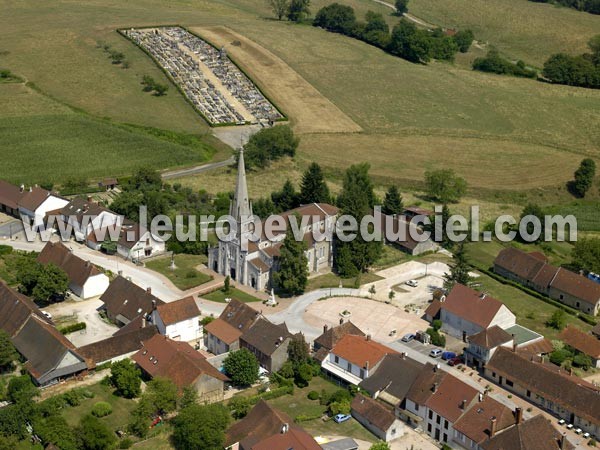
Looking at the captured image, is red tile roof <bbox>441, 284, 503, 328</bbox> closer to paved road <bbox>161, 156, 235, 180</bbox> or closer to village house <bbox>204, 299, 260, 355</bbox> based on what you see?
village house <bbox>204, 299, 260, 355</bbox>

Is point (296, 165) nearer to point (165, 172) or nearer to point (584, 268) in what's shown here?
point (165, 172)

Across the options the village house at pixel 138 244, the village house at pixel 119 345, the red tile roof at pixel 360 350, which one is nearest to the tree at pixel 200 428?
the village house at pixel 119 345

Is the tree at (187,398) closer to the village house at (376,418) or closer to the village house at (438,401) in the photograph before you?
the village house at (376,418)

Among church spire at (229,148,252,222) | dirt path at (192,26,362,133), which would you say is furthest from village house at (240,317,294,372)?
dirt path at (192,26,362,133)

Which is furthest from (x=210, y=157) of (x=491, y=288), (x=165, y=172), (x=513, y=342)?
(x=513, y=342)

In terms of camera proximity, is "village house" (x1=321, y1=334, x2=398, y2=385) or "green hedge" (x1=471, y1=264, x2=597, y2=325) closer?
"village house" (x1=321, y1=334, x2=398, y2=385)

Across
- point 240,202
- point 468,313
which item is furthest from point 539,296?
point 240,202

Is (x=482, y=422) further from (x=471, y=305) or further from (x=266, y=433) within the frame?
(x=471, y=305)
